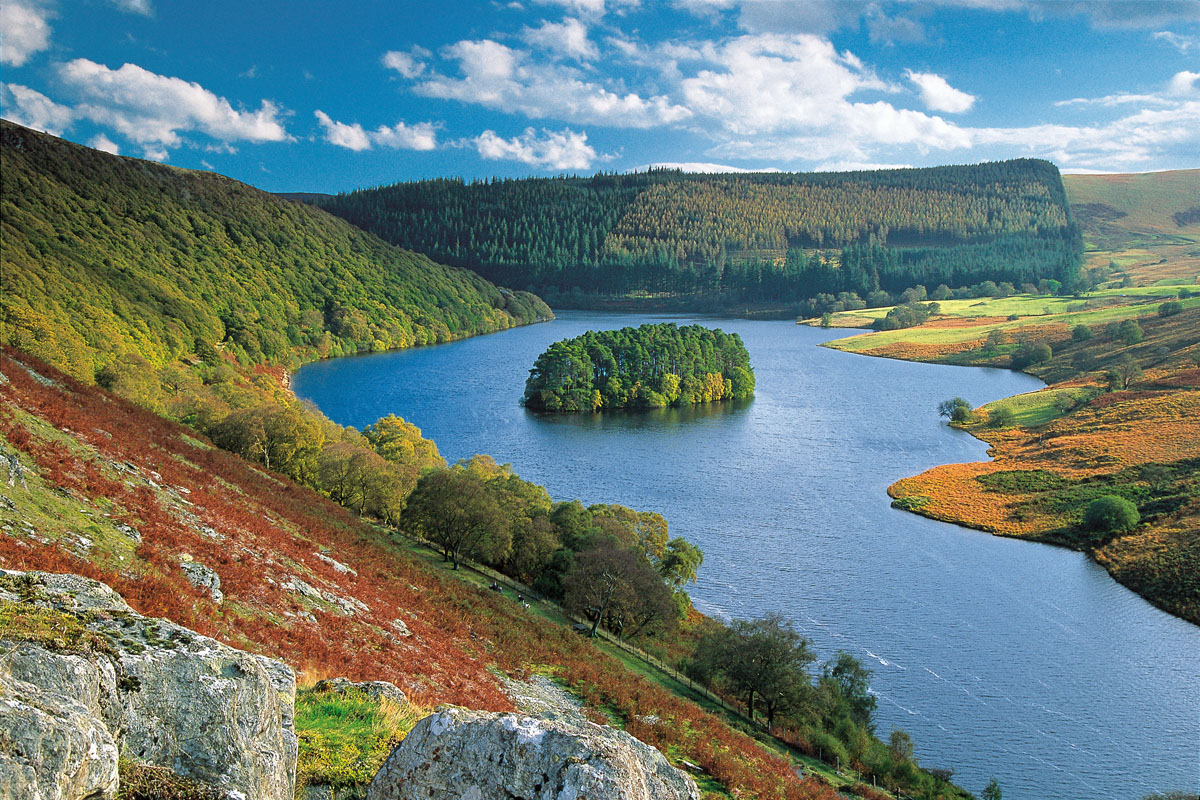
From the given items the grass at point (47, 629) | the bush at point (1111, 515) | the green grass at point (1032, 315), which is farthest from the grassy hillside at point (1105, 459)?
the grass at point (47, 629)

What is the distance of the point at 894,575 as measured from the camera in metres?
46.9

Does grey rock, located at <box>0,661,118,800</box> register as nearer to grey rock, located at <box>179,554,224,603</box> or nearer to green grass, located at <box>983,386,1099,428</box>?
grey rock, located at <box>179,554,224,603</box>

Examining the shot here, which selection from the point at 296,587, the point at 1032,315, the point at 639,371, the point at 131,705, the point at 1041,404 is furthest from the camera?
the point at 1032,315

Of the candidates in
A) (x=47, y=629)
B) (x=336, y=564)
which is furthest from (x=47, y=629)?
(x=336, y=564)

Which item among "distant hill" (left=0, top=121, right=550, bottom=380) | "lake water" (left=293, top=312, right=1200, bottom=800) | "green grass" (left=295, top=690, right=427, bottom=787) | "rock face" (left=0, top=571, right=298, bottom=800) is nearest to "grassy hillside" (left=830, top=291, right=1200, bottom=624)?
"lake water" (left=293, top=312, right=1200, bottom=800)

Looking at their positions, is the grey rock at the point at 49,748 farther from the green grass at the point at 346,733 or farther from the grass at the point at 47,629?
the green grass at the point at 346,733

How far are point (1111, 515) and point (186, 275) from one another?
120 metres

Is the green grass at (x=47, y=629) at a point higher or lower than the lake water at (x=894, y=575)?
higher

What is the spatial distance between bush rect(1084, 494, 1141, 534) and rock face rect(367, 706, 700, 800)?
2307 inches

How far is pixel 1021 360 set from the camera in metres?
128

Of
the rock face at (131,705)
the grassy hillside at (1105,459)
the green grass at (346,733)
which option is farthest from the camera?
the grassy hillside at (1105,459)

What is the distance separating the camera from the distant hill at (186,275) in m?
75.9

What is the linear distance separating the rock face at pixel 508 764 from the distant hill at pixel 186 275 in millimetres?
49767

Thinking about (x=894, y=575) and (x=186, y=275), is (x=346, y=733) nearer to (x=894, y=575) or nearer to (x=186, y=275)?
(x=894, y=575)
